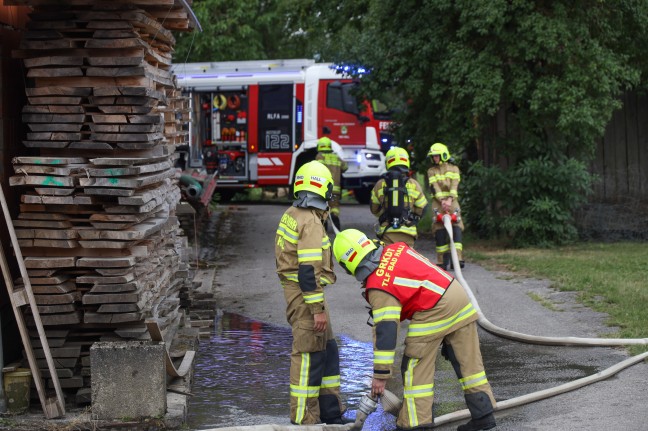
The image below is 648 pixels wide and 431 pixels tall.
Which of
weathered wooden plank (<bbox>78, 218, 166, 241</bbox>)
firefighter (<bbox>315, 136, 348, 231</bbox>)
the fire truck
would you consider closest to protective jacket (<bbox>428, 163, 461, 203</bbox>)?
firefighter (<bbox>315, 136, 348, 231</bbox>)

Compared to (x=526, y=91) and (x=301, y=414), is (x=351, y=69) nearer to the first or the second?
(x=526, y=91)

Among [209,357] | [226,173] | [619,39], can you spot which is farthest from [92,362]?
[226,173]

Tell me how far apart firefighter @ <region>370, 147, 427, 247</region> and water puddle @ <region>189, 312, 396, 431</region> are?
1671mm

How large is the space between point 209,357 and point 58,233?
2692 millimetres

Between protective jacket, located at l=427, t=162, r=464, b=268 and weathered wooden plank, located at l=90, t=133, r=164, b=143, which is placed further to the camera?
protective jacket, located at l=427, t=162, r=464, b=268

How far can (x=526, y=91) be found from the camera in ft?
52.5

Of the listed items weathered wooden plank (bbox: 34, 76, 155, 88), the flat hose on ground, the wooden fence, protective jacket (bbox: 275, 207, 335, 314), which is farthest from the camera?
the wooden fence

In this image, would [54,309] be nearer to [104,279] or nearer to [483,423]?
[104,279]

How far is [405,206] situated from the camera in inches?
452

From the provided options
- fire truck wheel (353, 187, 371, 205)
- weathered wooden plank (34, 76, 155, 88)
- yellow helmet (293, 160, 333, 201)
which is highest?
weathered wooden plank (34, 76, 155, 88)

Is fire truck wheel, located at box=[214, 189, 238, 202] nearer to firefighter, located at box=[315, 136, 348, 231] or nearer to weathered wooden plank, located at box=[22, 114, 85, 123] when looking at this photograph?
firefighter, located at box=[315, 136, 348, 231]

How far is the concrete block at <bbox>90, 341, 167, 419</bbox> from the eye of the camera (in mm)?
6875

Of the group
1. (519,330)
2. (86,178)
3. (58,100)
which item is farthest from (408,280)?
(519,330)

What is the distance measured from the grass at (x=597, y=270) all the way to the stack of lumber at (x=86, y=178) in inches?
173
